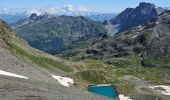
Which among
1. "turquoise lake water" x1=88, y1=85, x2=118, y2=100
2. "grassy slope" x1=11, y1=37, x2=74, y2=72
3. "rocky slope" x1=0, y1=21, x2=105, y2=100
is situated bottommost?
"turquoise lake water" x1=88, y1=85, x2=118, y2=100

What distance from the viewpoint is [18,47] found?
183750 millimetres

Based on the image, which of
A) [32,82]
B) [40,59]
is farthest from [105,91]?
[32,82]

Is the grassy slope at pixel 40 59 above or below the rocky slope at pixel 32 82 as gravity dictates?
below

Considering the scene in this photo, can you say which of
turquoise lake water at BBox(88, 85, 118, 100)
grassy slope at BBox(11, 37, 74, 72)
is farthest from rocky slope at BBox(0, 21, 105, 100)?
turquoise lake water at BBox(88, 85, 118, 100)

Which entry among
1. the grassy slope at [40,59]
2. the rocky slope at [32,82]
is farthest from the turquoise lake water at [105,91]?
the grassy slope at [40,59]

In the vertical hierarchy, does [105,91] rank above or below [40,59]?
below

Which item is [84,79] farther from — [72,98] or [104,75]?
[72,98]

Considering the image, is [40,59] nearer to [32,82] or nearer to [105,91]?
[105,91]

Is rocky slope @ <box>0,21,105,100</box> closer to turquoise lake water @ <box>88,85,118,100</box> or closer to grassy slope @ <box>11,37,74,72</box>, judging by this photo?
grassy slope @ <box>11,37,74,72</box>

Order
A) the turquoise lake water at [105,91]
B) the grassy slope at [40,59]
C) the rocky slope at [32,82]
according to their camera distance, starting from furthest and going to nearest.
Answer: the grassy slope at [40,59]
the turquoise lake water at [105,91]
the rocky slope at [32,82]

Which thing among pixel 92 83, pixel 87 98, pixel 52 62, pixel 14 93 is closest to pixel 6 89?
pixel 14 93

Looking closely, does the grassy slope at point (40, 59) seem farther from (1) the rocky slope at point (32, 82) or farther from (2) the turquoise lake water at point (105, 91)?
(2) the turquoise lake water at point (105, 91)

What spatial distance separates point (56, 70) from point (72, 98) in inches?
4604

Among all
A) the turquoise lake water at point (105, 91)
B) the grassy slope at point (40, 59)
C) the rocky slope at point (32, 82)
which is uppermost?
the rocky slope at point (32, 82)
